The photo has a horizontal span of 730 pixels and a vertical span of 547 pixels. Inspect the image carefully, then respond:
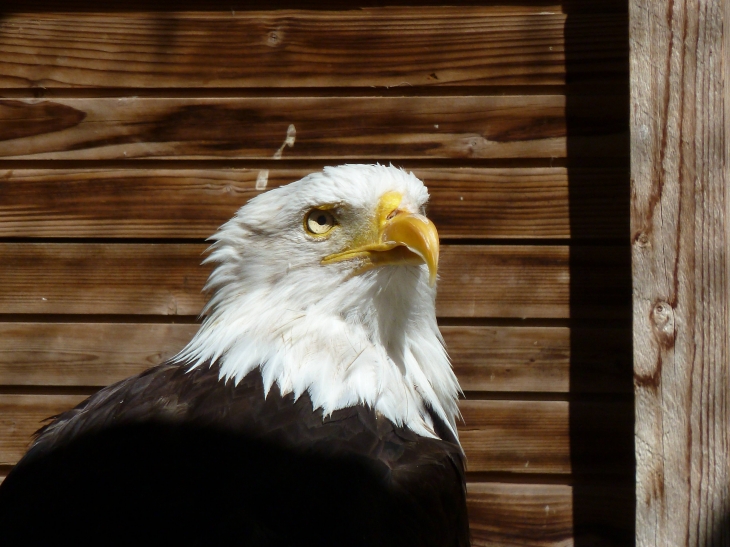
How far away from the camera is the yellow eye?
1890 mm

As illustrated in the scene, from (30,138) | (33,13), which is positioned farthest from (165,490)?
(33,13)

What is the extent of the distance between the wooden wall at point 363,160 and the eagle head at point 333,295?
68cm

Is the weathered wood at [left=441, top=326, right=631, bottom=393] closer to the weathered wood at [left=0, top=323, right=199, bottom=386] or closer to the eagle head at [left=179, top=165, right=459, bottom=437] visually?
the eagle head at [left=179, top=165, right=459, bottom=437]

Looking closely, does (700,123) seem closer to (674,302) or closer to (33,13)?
(674,302)

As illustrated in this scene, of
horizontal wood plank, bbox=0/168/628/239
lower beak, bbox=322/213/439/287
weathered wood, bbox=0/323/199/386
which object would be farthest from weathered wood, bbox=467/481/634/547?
weathered wood, bbox=0/323/199/386

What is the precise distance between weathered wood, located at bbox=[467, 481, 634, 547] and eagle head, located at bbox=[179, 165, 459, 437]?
854 mm

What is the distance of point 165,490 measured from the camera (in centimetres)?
149

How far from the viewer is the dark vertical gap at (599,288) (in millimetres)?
2539

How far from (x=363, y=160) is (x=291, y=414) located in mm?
1239

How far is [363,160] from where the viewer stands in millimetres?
2617

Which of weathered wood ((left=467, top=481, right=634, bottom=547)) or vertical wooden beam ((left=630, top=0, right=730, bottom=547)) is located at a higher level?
vertical wooden beam ((left=630, top=0, right=730, bottom=547))

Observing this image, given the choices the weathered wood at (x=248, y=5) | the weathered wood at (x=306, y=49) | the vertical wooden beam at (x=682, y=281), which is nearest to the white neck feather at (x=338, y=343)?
the vertical wooden beam at (x=682, y=281)

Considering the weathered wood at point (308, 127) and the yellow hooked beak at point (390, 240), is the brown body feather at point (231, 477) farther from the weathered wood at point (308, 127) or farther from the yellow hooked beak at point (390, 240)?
the weathered wood at point (308, 127)

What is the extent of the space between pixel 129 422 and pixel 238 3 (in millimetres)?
1767
